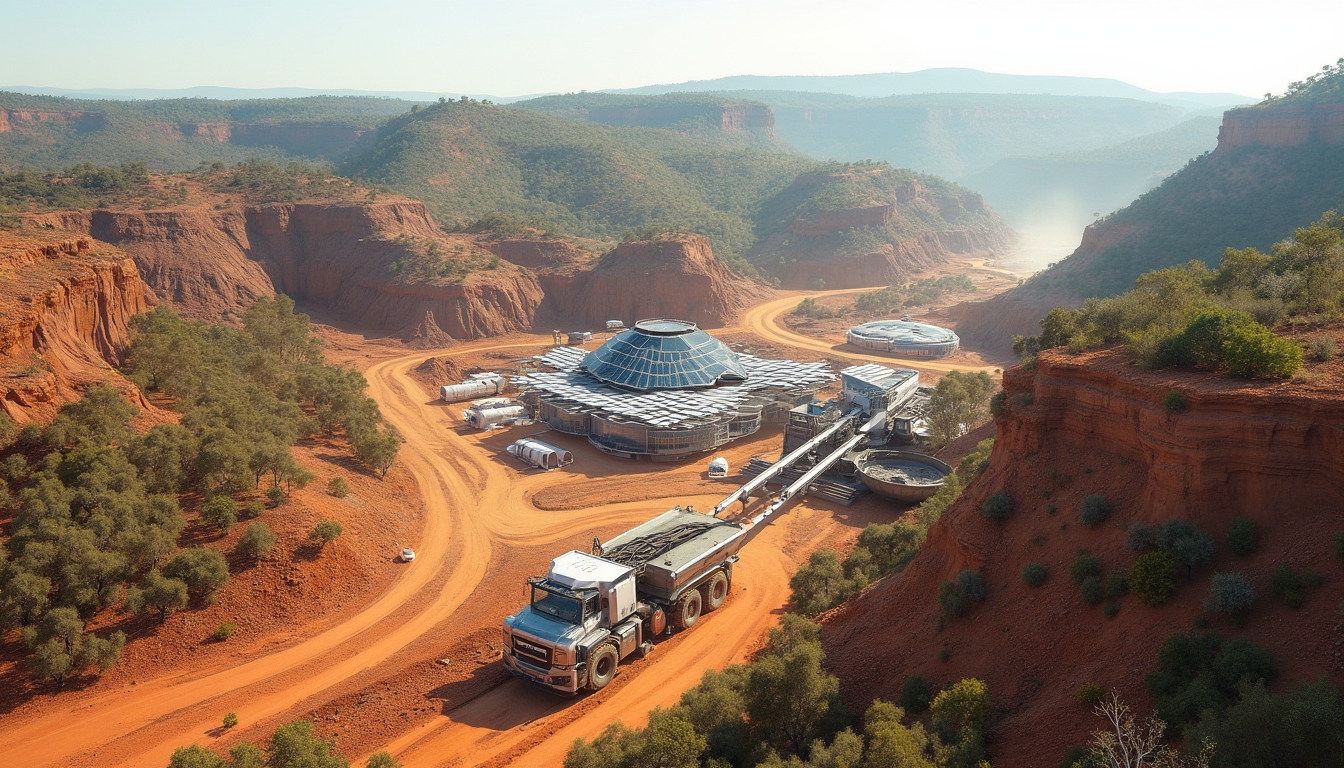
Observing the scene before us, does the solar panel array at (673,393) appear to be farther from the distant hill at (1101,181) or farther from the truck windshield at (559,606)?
the distant hill at (1101,181)

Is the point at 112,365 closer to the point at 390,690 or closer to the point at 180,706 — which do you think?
the point at 180,706

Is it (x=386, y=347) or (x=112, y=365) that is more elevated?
(x=112, y=365)

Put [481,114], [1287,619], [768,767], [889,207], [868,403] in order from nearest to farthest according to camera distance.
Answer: [1287,619], [768,767], [868,403], [889,207], [481,114]

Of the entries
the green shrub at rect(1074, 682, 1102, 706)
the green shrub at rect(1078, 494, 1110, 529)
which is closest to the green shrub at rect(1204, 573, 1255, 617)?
the green shrub at rect(1074, 682, 1102, 706)

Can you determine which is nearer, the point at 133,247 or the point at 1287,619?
the point at 1287,619

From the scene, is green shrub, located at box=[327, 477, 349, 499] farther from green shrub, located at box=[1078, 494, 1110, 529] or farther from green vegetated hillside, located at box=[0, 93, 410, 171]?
green vegetated hillside, located at box=[0, 93, 410, 171]

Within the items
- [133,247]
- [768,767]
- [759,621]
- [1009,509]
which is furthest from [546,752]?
[133,247]

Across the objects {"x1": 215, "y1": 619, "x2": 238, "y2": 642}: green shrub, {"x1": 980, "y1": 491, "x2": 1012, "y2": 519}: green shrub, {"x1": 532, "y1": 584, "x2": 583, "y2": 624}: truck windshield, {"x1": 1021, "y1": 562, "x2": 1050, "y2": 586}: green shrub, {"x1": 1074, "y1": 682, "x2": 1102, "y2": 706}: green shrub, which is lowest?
{"x1": 215, "y1": 619, "x2": 238, "y2": 642}: green shrub
